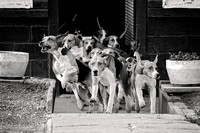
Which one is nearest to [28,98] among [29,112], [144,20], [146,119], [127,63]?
[29,112]

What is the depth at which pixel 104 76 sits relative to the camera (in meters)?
11.0

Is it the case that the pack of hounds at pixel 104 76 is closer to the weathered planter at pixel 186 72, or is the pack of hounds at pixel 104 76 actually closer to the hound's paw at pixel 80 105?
the hound's paw at pixel 80 105

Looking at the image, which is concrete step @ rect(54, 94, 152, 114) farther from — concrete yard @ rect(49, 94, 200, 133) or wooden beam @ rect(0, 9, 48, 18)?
concrete yard @ rect(49, 94, 200, 133)

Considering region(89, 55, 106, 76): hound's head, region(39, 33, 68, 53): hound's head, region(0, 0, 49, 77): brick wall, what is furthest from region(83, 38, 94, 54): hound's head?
region(89, 55, 106, 76): hound's head

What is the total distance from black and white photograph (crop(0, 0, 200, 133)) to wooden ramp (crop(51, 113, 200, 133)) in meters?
0.01

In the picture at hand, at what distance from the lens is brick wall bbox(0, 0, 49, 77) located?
1413cm

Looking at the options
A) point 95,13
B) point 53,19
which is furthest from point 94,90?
point 95,13

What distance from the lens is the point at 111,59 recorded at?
36.9 ft

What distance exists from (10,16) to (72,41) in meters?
1.77

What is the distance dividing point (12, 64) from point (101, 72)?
7.99 feet

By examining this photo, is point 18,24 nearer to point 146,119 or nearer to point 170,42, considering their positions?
point 170,42

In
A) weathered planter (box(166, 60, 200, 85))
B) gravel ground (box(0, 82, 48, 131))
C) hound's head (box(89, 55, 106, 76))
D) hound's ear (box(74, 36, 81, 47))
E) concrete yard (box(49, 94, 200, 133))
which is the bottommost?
gravel ground (box(0, 82, 48, 131))

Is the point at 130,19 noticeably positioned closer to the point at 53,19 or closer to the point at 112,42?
the point at 112,42

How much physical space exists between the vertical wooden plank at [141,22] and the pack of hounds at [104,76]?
1.40m
